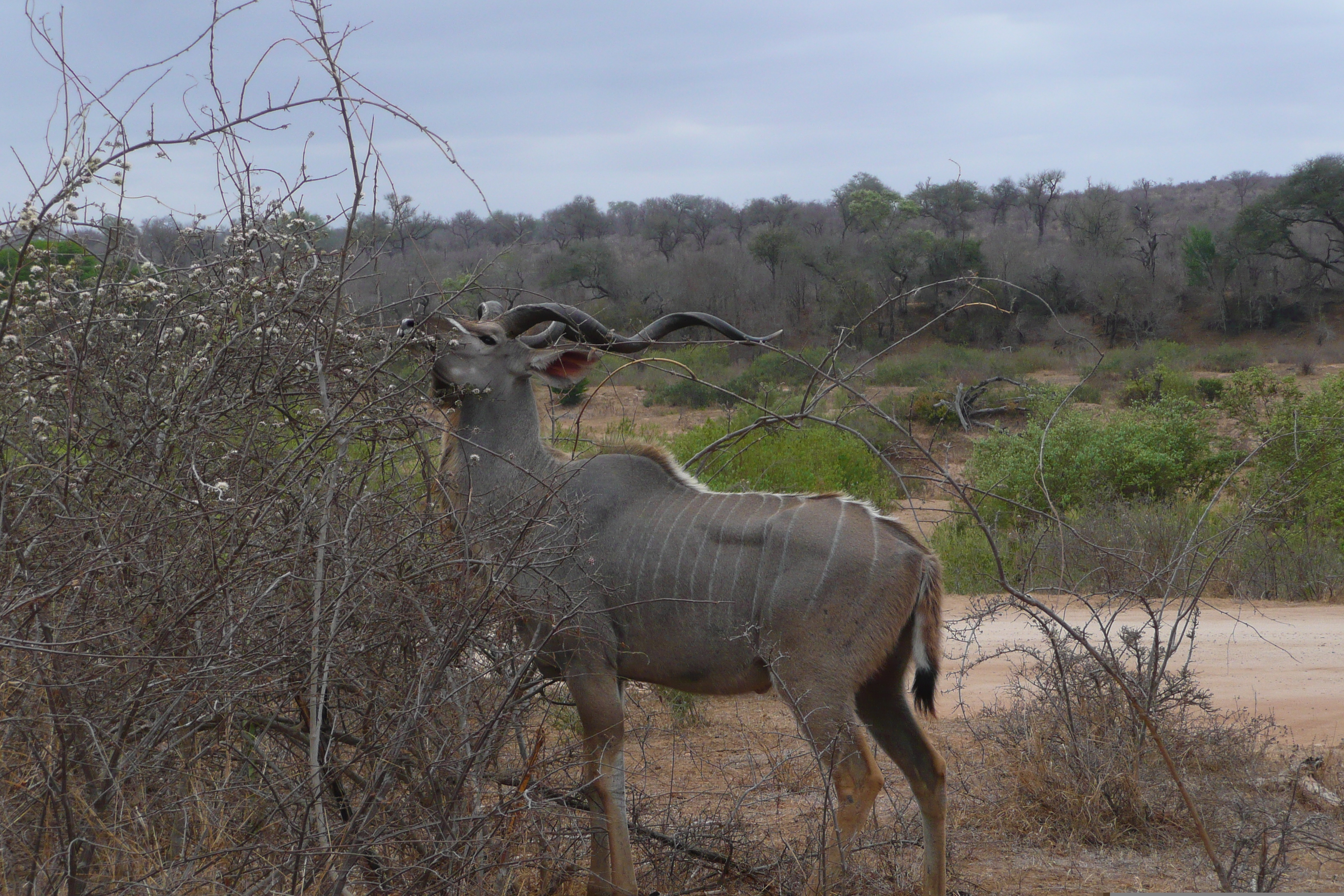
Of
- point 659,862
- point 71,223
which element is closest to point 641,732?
point 659,862

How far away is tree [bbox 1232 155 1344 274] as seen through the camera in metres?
31.3

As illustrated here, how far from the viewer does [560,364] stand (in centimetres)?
471

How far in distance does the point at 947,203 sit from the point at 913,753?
37.5m

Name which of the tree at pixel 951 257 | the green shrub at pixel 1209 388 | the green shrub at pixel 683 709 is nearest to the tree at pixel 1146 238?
the tree at pixel 951 257

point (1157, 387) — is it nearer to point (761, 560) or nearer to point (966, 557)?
point (966, 557)

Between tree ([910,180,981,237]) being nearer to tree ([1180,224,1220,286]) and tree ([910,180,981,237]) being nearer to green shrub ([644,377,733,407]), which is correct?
tree ([1180,224,1220,286])

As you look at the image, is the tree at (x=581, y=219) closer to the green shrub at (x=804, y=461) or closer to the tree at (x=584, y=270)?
the tree at (x=584, y=270)

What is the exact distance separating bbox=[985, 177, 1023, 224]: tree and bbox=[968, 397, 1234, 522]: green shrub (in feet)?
115

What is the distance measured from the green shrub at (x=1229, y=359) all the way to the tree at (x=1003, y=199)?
20405mm

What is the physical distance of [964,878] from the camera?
4.27 m

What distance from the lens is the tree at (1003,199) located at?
47750 mm

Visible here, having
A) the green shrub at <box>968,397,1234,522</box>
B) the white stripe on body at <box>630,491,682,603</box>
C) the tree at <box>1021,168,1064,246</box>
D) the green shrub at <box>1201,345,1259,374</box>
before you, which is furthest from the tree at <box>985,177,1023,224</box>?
the white stripe on body at <box>630,491,682,603</box>

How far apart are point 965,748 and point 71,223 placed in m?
4.92

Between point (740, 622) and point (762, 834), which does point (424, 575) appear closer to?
point (740, 622)
